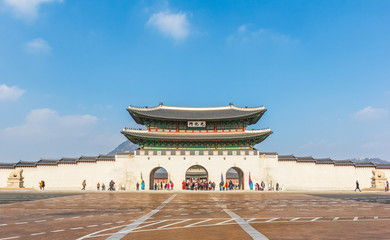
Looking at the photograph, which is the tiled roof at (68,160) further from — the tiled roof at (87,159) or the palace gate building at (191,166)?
the tiled roof at (87,159)

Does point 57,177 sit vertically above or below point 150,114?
below

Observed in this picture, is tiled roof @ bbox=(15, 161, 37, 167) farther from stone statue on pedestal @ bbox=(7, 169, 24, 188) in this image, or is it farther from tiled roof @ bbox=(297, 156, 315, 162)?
tiled roof @ bbox=(297, 156, 315, 162)

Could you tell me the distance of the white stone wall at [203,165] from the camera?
151ft

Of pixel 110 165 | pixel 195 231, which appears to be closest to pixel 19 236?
pixel 195 231

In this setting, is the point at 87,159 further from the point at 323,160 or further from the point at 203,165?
the point at 323,160

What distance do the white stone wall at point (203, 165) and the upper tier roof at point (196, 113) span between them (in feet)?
23.1

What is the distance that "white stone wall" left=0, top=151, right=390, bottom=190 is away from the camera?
46.1 metres

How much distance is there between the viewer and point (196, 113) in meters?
56.1

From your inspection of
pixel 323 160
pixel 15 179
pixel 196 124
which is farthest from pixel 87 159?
pixel 323 160

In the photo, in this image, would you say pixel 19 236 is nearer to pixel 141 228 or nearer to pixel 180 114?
pixel 141 228

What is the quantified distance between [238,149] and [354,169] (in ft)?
62.4

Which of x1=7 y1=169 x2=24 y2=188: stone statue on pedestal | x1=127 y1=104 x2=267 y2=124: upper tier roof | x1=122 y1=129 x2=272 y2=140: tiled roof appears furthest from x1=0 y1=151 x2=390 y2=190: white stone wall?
x1=127 y1=104 x2=267 y2=124: upper tier roof

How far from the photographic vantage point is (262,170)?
47.4m

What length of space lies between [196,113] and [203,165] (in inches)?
490
